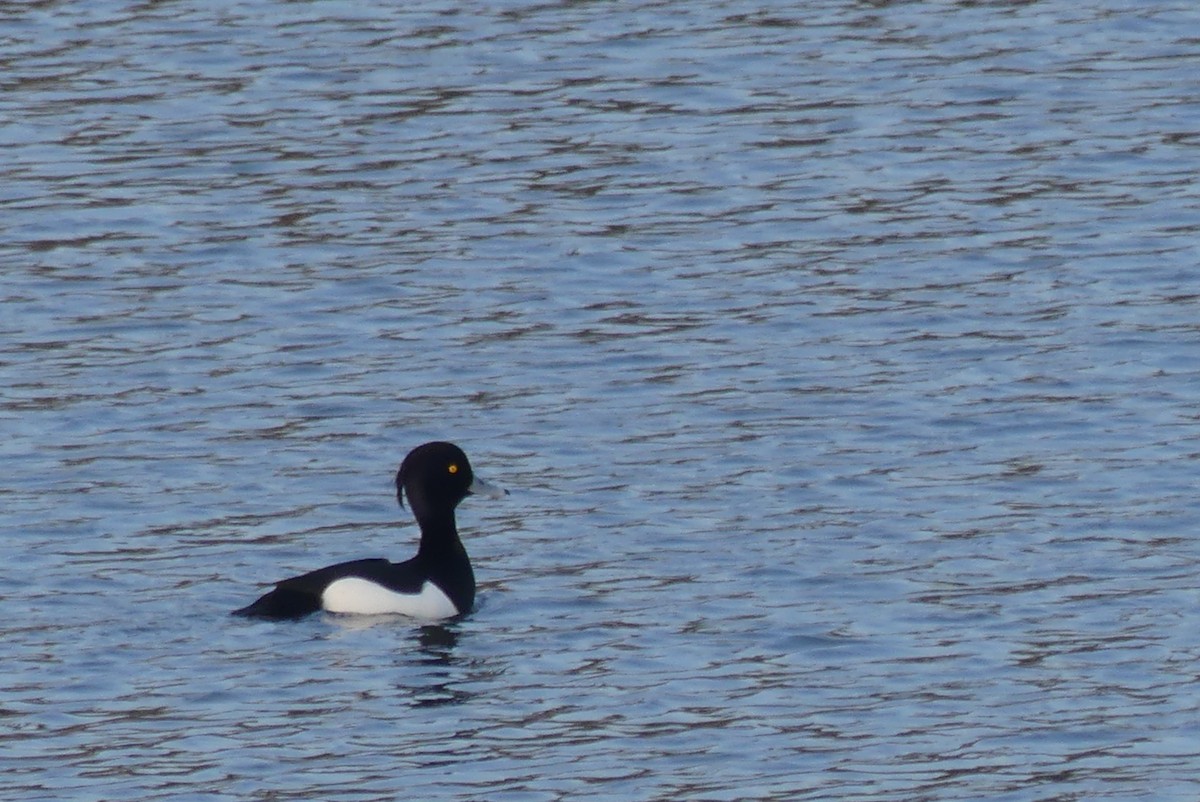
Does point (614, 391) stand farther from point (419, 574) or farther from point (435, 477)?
point (419, 574)

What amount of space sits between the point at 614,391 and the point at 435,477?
7.45ft

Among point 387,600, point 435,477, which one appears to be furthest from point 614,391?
point 387,600

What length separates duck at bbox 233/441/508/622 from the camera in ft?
40.2

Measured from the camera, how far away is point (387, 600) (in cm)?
1270

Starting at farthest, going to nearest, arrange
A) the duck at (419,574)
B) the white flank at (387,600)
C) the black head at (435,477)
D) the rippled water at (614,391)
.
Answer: the black head at (435,477)
the white flank at (387,600)
the duck at (419,574)
the rippled water at (614,391)

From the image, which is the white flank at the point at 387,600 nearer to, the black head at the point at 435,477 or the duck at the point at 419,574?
the duck at the point at 419,574

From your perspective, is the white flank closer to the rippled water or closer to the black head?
the rippled water

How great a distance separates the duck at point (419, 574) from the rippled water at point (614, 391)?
0.40 feet

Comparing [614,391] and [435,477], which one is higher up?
[435,477]

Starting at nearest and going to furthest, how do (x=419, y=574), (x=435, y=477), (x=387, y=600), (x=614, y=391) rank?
(x=387, y=600) < (x=419, y=574) < (x=435, y=477) < (x=614, y=391)

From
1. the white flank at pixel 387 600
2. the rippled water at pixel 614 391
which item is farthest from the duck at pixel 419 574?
the rippled water at pixel 614 391

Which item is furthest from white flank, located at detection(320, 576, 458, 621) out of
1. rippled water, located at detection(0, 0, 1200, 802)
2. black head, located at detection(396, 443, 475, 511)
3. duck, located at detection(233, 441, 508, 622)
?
black head, located at detection(396, 443, 475, 511)

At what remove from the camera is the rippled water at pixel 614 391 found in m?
10.6

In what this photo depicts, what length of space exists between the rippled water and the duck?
0.12m
